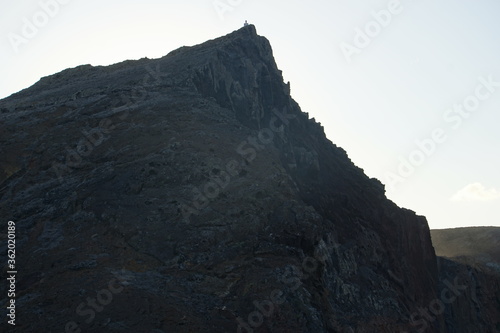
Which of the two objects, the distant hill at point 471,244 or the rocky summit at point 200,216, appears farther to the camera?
the distant hill at point 471,244

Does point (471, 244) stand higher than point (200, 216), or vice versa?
point (471, 244)

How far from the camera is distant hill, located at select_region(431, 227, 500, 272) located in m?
68.8

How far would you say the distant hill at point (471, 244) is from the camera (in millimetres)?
68750

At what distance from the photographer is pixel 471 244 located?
76125mm

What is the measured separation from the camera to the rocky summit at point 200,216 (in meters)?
22.1

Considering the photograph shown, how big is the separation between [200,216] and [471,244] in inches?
2512

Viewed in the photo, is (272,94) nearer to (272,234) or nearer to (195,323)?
(272,234)

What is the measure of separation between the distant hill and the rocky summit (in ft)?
58.8

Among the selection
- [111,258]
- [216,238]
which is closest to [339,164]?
[216,238]

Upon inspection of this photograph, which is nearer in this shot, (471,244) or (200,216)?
(200,216)

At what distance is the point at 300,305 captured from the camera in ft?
76.7

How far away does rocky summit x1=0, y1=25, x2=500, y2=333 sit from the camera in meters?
22.1

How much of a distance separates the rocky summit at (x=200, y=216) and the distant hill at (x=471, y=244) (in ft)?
58.8

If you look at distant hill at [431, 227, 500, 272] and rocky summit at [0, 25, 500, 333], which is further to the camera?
distant hill at [431, 227, 500, 272]
